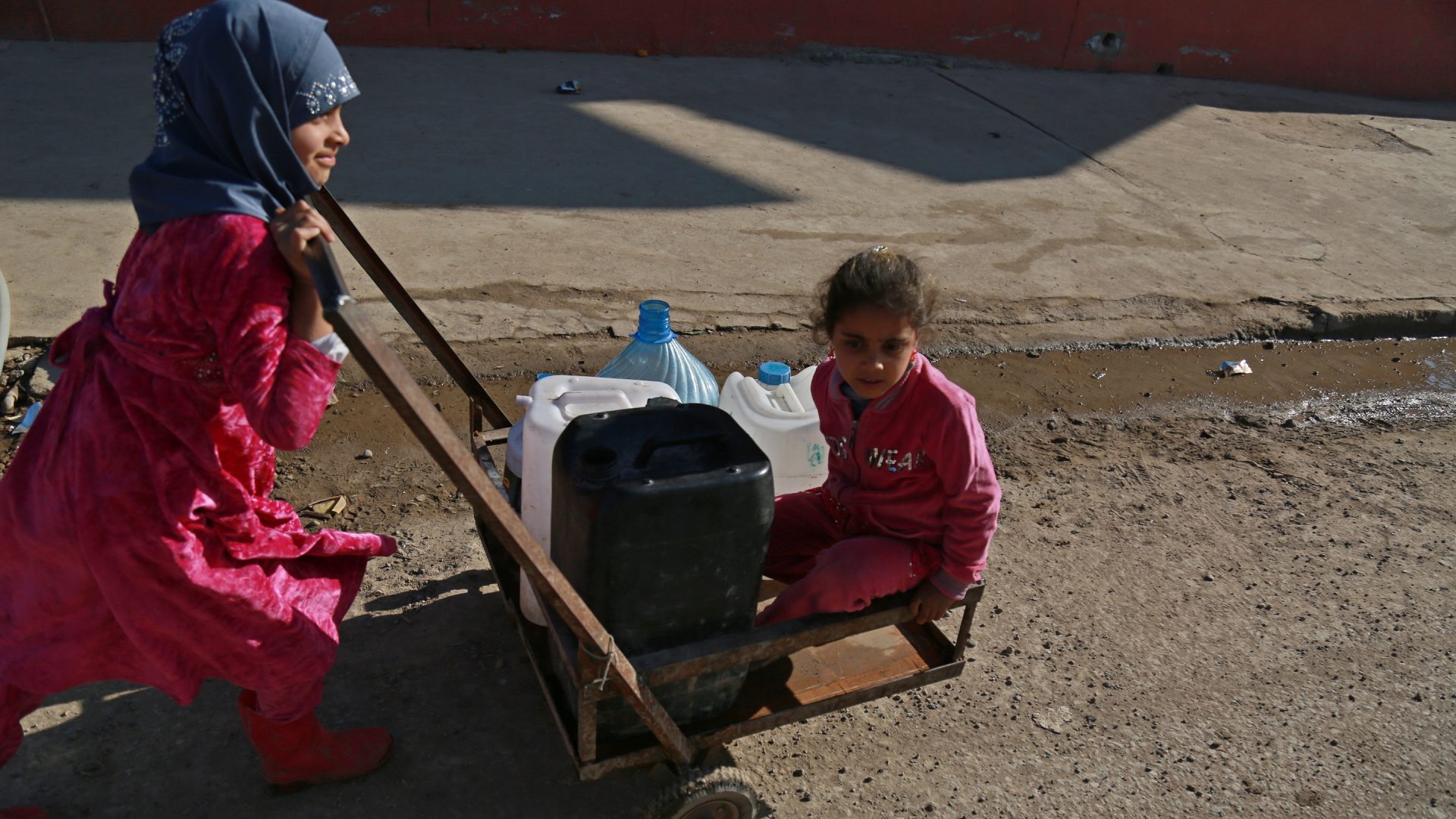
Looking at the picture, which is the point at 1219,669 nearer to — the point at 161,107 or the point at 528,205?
the point at 161,107

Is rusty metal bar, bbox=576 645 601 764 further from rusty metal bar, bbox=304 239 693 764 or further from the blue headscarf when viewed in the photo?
the blue headscarf

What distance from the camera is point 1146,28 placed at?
9.62 meters

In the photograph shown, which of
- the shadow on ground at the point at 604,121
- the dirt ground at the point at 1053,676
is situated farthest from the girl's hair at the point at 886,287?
the shadow on ground at the point at 604,121

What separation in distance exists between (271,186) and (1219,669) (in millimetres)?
2763

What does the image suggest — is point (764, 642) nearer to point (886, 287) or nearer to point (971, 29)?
point (886, 287)

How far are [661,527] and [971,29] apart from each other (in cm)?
844

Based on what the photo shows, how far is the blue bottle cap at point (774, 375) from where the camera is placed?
290cm

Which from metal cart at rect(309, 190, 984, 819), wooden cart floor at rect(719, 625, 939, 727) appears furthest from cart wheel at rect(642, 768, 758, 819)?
wooden cart floor at rect(719, 625, 939, 727)

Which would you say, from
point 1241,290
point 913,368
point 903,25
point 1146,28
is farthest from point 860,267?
point 1146,28

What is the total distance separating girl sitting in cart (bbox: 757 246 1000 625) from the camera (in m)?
2.22

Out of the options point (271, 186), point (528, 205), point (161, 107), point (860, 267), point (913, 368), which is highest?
point (161, 107)

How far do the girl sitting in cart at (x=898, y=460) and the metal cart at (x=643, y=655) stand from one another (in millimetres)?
81

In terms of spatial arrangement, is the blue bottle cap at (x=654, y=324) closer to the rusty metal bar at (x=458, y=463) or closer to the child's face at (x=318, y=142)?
the child's face at (x=318, y=142)

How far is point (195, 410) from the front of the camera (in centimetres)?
180
